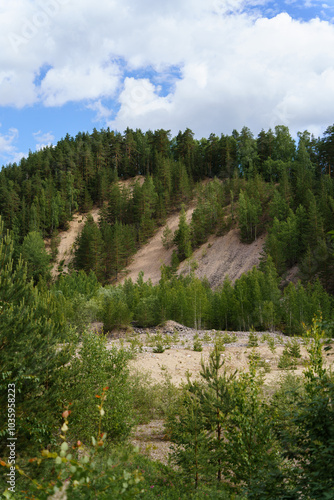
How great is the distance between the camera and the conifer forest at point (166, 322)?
4988 millimetres

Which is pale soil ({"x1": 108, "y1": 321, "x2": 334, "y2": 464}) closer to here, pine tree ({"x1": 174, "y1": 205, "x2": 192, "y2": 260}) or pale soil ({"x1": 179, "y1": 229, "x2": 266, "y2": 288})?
pale soil ({"x1": 179, "y1": 229, "x2": 266, "y2": 288})

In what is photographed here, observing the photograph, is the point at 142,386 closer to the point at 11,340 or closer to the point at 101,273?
the point at 11,340

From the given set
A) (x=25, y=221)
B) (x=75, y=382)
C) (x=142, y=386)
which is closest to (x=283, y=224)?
(x=142, y=386)

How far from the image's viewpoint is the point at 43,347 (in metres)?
8.41

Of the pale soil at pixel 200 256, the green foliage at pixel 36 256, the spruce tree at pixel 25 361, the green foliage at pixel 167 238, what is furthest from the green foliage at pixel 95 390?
the green foliage at pixel 167 238

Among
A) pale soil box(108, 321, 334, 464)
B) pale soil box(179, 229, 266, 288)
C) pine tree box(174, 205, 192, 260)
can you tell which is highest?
pine tree box(174, 205, 192, 260)

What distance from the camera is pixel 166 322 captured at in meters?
40.6

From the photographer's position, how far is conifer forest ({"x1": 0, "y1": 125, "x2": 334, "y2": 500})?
16.4 ft

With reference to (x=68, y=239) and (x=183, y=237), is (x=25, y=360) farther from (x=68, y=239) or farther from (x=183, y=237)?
(x=68, y=239)

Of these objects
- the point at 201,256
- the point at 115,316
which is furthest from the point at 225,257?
the point at 115,316

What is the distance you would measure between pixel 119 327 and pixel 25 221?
4691cm

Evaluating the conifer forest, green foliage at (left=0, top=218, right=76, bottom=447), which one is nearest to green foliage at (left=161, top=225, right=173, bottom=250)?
the conifer forest

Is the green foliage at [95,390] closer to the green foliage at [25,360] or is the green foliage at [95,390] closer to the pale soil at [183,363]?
the green foliage at [25,360]

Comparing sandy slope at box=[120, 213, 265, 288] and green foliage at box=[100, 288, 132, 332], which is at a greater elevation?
sandy slope at box=[120, 213, 265, 288]
